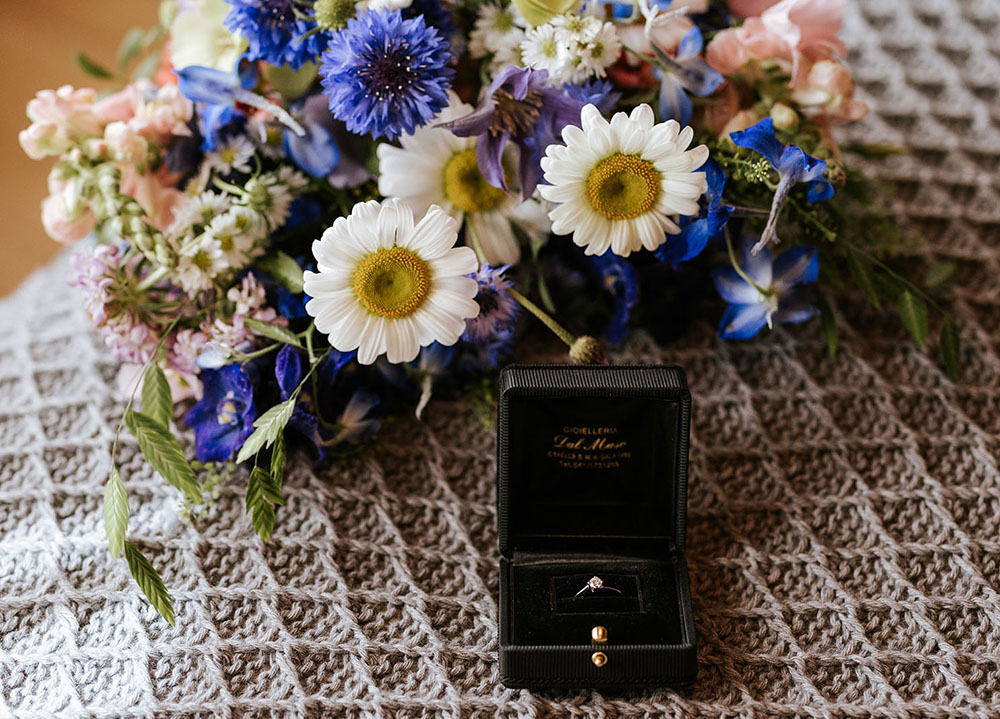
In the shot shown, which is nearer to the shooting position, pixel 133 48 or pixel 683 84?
pixel 683 84

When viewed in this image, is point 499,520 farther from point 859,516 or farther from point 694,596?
point 859,516

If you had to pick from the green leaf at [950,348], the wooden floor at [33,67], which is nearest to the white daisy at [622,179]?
the green leaf at [950,348]

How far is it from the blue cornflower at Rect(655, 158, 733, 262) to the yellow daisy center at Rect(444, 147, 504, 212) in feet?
0.53

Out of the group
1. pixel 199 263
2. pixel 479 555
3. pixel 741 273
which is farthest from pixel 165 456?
pixel 741 273

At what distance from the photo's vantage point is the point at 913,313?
2.85ft

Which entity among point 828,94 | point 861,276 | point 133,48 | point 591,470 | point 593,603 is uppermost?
point 133,48

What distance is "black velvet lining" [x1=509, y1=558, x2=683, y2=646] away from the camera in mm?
693

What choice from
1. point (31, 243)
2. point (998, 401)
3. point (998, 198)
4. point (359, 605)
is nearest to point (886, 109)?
point (998, 198)

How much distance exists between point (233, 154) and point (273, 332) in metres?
0.19

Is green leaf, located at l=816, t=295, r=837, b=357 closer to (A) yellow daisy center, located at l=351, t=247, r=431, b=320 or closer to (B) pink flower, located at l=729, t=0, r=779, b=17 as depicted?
(B) pink flower, located at l=729, t=0, r=779, b=17

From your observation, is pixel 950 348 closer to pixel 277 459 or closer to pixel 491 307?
pixel 491 307

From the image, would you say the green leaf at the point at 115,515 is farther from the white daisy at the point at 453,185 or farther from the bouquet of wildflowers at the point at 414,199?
the white daisy at the point at 453,185

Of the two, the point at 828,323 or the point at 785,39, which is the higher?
the point at 785,39

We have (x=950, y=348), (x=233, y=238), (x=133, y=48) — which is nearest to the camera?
(x=233, y=238)
